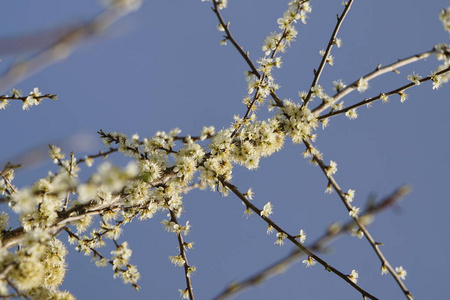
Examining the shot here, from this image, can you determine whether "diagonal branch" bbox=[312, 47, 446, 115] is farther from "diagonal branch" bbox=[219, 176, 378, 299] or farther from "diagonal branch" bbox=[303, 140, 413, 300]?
"diagonal branch" bbox=[219, 176, 378, 299]

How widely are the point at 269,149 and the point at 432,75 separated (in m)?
2.02

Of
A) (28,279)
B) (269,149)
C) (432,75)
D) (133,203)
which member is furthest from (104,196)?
(432,75)

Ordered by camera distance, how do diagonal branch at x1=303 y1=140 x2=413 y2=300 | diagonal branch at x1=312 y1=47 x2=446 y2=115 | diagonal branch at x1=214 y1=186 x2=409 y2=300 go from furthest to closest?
1. diagonal branch at x1=312 y1=47 x2=446 y2=115
2. diagonal branch at x1=303 y1=140 x2=413 y2=300
3. diagonal branch at x1=214 y1=186 x2=409 y2=300

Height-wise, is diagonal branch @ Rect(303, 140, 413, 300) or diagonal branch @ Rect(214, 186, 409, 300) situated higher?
diagonal branch @ Rect(303, 140, 413, 300)

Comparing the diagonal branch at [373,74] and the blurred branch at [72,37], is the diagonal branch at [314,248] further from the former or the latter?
the diagonal branch at [373,74]

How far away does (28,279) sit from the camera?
283cm

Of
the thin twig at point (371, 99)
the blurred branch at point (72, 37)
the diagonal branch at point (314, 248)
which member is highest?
the thin twig at point (371, 99)

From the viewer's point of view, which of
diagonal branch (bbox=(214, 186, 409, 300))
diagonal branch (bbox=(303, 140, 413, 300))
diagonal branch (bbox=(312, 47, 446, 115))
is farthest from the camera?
diagonal branch (bbox=(312, 47, 446, 115))

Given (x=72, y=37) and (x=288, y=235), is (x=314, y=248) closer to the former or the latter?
(x=72, y=37)

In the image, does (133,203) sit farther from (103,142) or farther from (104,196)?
(103,142)

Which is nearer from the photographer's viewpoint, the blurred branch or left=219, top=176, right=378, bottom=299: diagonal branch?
the blurred branch

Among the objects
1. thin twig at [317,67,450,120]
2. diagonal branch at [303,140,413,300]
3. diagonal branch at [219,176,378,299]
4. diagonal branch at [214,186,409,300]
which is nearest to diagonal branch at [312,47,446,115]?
thin twig at [317,67,450,120]

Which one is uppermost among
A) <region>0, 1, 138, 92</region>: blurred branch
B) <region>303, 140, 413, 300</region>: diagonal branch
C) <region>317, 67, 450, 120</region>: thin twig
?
<region>317, 67, 450, 120</region>: thin twig

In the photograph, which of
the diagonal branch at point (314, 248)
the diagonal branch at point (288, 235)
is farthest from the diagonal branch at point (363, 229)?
the diagonal branch at point (314, 248)
